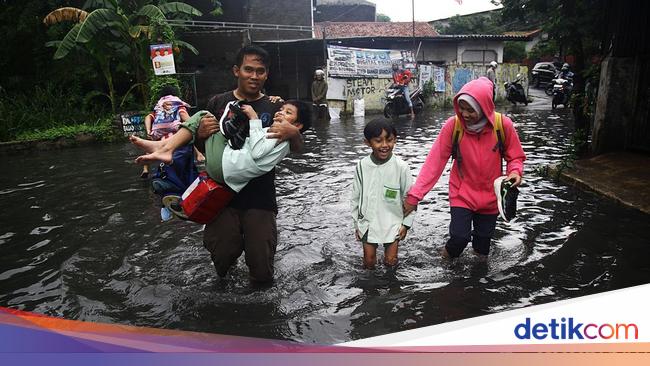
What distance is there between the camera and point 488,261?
440 centimetres

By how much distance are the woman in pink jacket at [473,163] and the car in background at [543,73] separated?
87.1 feet

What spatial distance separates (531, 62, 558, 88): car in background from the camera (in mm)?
28059

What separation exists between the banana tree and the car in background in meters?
21.9

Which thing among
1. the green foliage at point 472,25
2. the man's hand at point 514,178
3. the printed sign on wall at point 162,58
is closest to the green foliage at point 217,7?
the printed sign on wall at point 162,58

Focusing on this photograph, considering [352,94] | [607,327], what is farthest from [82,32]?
[607,327]

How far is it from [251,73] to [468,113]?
1.67 meters

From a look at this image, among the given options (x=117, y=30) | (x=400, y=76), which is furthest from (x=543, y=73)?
(x=117, y=30)

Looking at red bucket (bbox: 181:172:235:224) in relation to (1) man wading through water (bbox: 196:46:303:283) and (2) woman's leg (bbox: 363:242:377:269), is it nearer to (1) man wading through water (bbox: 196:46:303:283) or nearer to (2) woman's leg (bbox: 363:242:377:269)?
(1) man wading through water (bbox: 196:46:303:283)

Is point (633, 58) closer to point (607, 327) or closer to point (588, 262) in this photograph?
point (588, 262)

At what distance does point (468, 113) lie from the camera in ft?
12.2

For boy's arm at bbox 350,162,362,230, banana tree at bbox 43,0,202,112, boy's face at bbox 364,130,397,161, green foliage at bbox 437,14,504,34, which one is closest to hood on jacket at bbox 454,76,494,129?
boy's face at bbox 364,130,397,161

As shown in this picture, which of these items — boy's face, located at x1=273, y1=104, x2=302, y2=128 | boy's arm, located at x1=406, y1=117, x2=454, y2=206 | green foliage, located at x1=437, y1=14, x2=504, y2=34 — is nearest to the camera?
boy's face, located at x1=273, y1=104, x2=302, y2=128

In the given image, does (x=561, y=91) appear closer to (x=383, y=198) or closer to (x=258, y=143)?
(x=383, y=198)

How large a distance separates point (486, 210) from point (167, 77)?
12322mm
